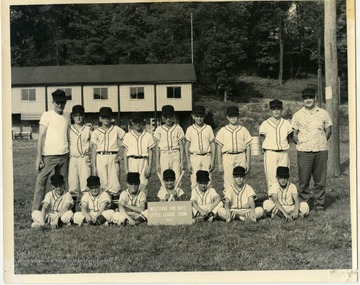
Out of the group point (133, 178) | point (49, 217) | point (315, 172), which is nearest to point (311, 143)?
point (315, 172)

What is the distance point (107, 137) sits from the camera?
498cm

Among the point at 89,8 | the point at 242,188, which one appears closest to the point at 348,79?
the point at 242,188

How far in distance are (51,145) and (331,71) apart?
2.78m

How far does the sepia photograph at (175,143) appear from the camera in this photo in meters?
4.66

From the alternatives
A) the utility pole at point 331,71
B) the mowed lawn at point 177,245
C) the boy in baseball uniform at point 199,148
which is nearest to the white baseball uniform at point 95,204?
the mowed lawn at point 177,245

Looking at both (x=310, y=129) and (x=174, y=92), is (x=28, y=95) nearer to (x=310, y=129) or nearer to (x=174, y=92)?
(x=174, y=92)

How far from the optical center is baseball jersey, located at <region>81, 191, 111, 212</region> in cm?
486

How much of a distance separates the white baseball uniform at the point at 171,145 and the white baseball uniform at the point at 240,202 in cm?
53

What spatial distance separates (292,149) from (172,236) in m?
1.38

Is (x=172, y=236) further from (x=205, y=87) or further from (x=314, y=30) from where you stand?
(x=314, y=30)

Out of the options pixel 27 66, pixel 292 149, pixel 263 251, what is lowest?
pixel 263 251

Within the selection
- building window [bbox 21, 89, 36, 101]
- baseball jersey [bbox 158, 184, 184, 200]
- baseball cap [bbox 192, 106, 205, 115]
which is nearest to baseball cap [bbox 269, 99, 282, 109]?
baseball cap [bbox 192, 106, 205, 115]

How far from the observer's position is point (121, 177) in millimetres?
4988

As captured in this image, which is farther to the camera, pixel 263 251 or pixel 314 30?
pixel 314 30
